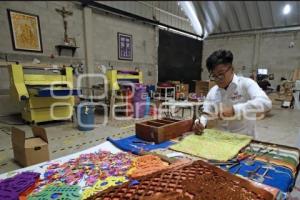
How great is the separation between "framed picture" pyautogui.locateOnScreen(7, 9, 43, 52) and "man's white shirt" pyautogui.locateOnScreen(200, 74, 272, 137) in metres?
4.03

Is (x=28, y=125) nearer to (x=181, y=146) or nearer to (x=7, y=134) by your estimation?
(x=7, y=134)

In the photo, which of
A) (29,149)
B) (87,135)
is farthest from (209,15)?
(87,135)

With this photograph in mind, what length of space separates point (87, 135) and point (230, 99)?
2.25m

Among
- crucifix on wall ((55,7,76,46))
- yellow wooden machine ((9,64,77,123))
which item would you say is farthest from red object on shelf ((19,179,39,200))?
crucifix on wall ((55,7,76,46))

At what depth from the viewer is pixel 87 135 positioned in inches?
115

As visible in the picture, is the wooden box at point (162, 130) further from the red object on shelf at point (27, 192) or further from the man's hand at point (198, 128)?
the red object on shelf at point (27, 192)

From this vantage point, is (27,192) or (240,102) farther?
(240,102)

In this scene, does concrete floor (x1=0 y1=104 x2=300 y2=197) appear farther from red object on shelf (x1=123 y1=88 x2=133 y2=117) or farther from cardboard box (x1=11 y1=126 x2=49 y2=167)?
red object on shelf (x1=123 y1=88 x2=133 y2=117)

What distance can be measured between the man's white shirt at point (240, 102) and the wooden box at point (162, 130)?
15cm

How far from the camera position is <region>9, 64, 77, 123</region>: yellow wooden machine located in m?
3.06

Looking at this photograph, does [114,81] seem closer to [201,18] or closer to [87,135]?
[87,135]

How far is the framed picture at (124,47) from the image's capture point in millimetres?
5555

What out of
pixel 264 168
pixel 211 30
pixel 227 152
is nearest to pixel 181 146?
pixel 227 152

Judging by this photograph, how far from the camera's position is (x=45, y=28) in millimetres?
4141
